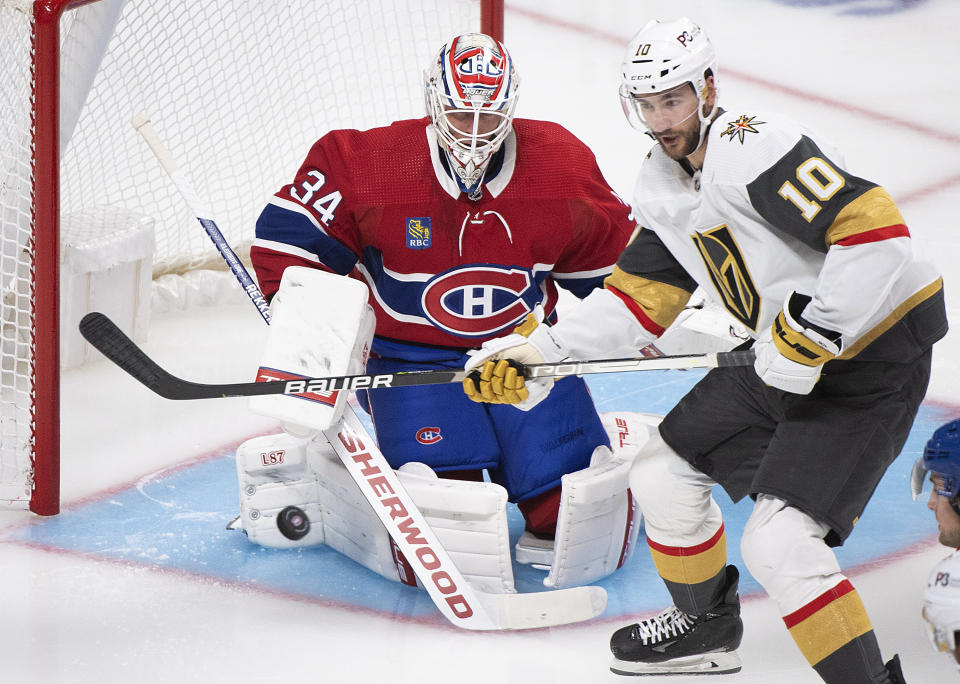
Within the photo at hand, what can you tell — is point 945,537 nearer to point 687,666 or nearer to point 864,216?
point 864,216

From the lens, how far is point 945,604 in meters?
1.73

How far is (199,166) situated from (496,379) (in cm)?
212

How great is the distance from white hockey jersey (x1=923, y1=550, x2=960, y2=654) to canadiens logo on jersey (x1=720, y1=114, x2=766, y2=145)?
27.4 inches

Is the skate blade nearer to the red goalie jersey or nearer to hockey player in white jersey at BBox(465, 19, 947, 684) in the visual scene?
hockey player in white jersey at BBox(465, 19, 947, 684)

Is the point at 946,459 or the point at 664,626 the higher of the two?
the point at 946,459

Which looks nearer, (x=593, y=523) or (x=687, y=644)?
(x=687, y=644)

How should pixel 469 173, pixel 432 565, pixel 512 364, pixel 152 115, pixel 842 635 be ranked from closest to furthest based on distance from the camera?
1. pixel 842 635
2. pixel 512 364
3. pixel 432 565
4. pixel 469 173
5. pixel 152 115

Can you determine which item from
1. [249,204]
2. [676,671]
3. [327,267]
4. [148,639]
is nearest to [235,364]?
[249,204]

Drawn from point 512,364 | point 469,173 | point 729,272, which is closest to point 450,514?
point 512,364

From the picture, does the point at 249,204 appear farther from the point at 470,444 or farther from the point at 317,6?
the point at 470,444

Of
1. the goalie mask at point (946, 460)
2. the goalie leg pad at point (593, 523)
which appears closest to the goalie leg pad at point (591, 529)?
the goalie leg pad at point (593, 523)

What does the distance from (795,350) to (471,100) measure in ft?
2.91

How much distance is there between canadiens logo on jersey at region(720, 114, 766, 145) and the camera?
209cm

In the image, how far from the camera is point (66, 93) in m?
3.41
